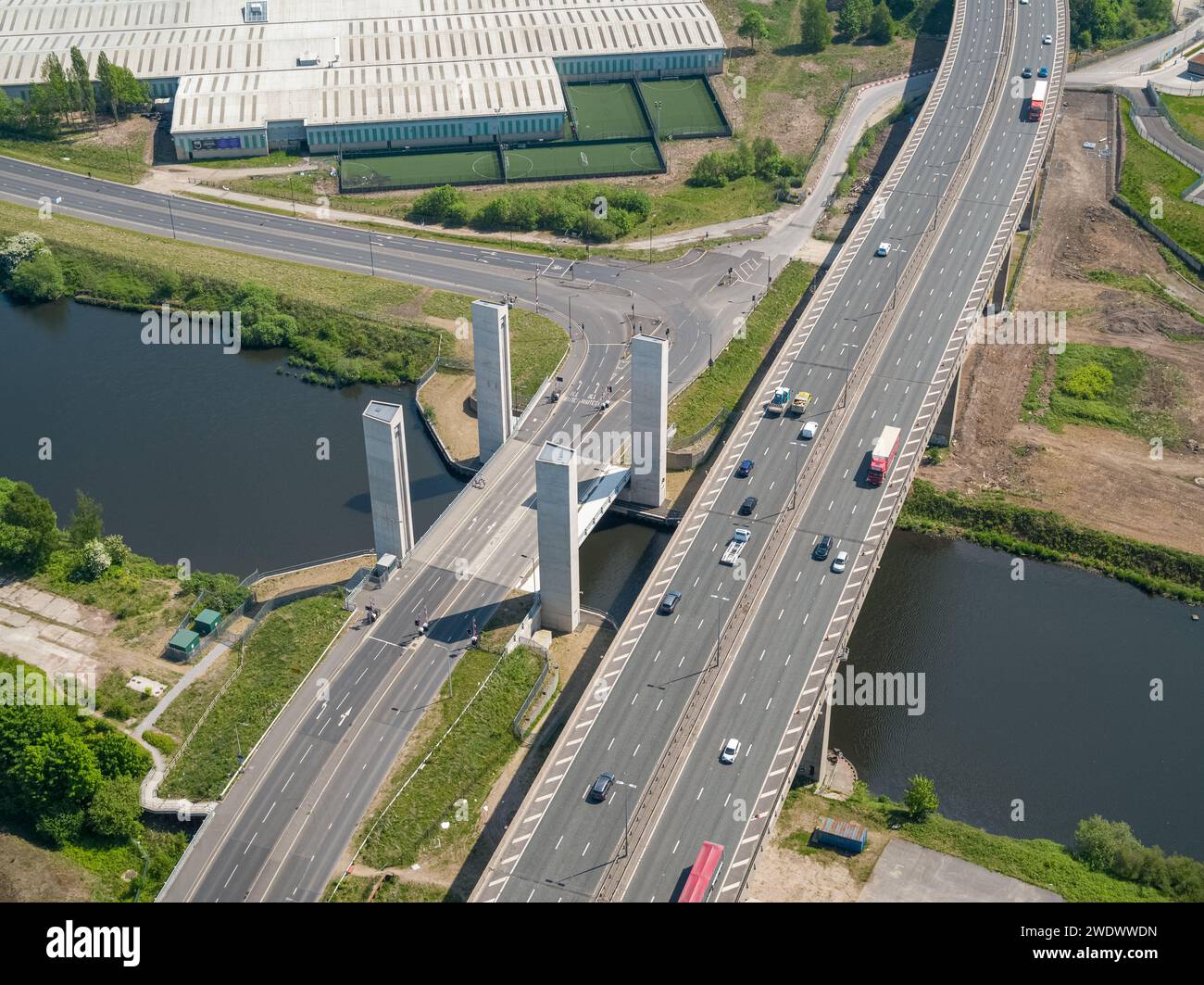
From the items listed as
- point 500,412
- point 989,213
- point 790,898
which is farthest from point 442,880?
point 989,213

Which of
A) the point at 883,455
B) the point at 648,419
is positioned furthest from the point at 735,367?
the point at 883,455

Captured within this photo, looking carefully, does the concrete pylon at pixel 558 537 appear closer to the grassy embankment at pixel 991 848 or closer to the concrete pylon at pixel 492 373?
the concrete pylon at pixel 492 373

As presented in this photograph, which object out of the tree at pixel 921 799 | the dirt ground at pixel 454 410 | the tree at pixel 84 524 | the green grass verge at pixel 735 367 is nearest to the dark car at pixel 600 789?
the tree at pixel 921 799

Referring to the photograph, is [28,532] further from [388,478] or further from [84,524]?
[388,478]

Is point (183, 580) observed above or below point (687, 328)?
below
